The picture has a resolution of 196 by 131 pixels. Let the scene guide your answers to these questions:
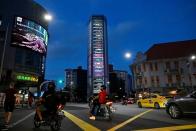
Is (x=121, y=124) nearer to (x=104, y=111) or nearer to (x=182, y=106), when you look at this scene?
(x=104, y=111)

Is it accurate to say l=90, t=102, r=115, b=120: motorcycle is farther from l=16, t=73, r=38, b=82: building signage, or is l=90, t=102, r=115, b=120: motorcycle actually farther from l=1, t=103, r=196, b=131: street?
l=16, t=73, r=38, b=82: building signage

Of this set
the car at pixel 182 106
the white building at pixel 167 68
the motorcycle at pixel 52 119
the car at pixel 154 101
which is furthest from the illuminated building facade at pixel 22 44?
the motorcycle at pixel 52 119

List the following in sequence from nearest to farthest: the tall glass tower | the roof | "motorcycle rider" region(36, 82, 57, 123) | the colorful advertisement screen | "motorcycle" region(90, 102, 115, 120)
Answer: "motorcycle rider" region(36, 82, 57, 123) → "motorcycle" region(90, 102, 115, 120) → the colorful advertisement screen → the roof → the tall glass tower

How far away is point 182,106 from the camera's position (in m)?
11.2

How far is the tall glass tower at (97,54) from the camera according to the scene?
5659 inches

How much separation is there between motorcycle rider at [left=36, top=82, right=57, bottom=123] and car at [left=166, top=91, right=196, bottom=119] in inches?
240

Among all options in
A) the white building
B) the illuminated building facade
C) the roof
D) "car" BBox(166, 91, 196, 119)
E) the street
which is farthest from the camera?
the illuminated building facade

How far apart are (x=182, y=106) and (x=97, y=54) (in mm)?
134277

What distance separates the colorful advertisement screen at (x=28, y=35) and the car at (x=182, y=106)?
48064mm

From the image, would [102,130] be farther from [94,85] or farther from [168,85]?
[94,85]

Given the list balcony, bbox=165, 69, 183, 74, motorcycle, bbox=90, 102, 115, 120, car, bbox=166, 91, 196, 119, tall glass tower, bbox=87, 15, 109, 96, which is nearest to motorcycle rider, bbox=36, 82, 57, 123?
A: motorcycle, bbox=90, 102, 115, 120

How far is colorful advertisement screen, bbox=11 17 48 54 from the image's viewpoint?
2172 inches

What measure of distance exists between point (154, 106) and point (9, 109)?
16308mm

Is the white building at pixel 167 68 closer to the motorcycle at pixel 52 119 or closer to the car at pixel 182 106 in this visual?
the car at pixel 182 106
